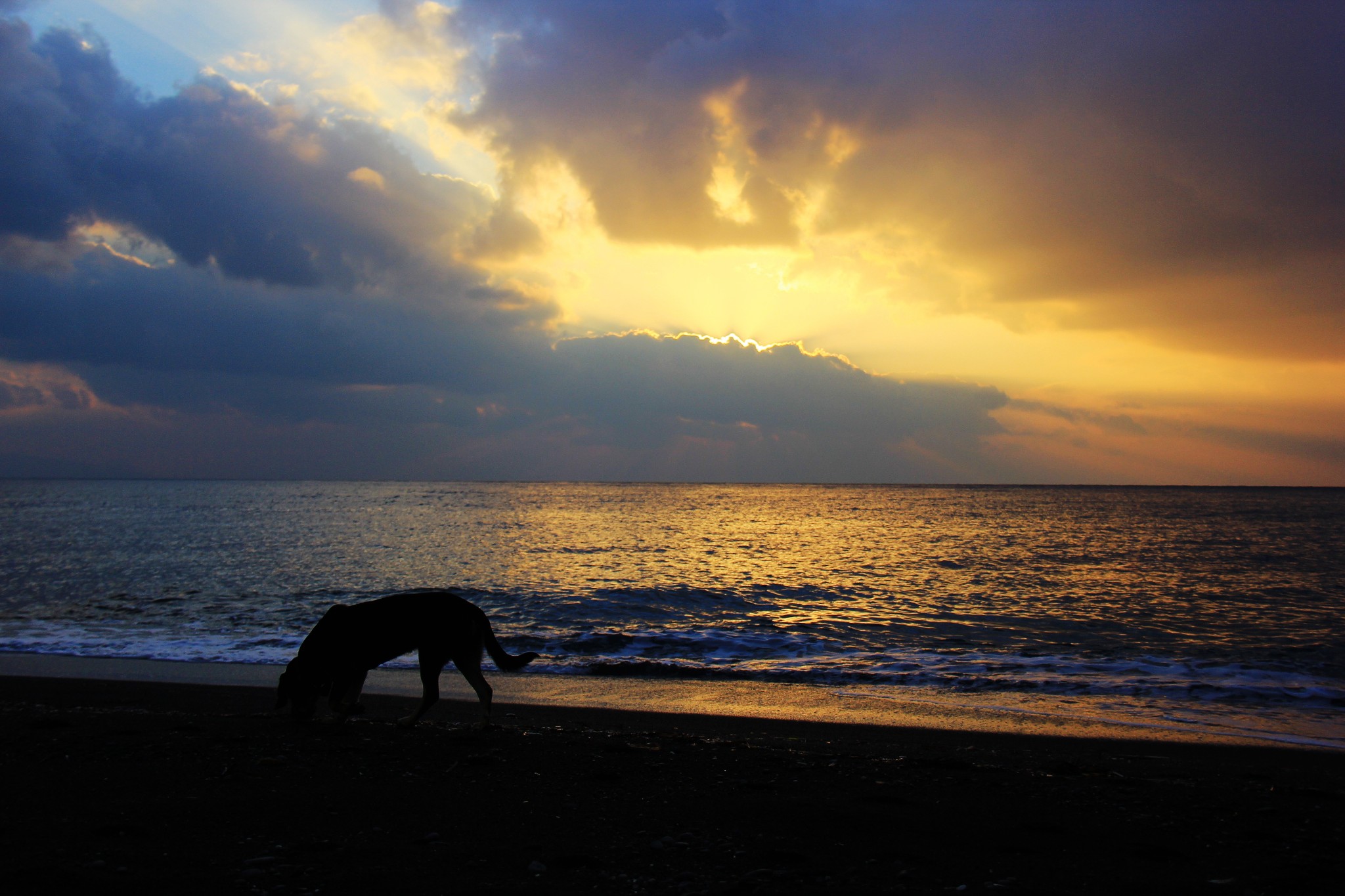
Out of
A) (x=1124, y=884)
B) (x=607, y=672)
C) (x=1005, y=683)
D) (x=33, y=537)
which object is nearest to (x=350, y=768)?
(x=1124, y=884)

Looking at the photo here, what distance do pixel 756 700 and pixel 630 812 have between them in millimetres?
6230

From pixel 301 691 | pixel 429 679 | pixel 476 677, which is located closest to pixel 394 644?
pixel 429 679

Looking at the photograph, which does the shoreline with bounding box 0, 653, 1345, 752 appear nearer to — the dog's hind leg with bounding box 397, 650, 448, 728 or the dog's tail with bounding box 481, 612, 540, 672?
the dog's tail with bounding box 481, 612, 540, 672

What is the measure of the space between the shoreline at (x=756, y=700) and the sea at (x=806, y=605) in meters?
0.17

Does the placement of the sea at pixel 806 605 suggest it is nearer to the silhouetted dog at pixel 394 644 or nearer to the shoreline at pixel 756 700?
the shoreline at pixel 756 700

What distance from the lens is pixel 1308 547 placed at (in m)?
42.8

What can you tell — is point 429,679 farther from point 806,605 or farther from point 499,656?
point 806,605

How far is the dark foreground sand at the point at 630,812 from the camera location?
4703 millimetres

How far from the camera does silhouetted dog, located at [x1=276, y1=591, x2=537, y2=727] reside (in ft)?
27.7

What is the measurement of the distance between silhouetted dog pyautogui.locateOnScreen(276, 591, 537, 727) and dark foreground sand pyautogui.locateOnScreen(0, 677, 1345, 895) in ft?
1.47

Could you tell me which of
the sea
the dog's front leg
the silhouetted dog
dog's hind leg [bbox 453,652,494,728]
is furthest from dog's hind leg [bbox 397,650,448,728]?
the sea

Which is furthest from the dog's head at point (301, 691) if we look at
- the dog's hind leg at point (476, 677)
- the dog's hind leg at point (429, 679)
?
the dog's hind leg at point (476, 677)

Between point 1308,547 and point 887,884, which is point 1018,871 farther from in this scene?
point 1308,547

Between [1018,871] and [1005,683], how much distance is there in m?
8.93
